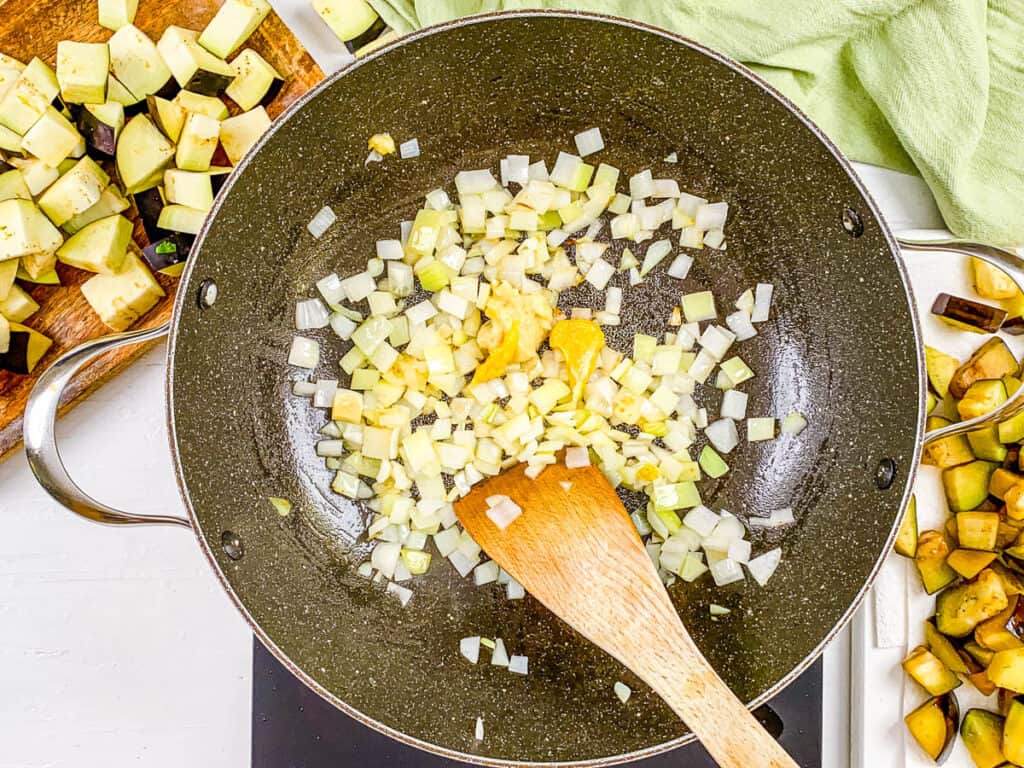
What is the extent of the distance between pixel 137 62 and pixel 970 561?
1.26m

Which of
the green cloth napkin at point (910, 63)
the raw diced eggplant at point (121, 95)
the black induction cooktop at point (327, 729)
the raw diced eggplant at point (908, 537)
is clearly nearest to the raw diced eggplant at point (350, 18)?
the green cloth napkin at point (910, 63)

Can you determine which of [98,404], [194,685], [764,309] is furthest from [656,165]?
[194,685]

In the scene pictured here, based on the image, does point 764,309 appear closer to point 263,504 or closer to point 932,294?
point 932,294

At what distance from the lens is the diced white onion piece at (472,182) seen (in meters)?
1.20

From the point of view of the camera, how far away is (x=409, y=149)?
46.0 inches

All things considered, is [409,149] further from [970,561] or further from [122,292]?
[970,561]

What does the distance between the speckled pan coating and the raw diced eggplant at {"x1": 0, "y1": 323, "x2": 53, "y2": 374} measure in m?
0.26

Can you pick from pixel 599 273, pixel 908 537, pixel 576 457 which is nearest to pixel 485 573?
pixel 576 457

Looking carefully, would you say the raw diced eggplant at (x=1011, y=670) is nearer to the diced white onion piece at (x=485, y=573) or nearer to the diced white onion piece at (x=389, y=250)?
the diced white onion piece at (x=485, y=573)

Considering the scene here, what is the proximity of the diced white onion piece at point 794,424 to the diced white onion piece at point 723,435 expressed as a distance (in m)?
0.07

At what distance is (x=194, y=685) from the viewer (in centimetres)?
129

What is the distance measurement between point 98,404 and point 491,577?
61cm

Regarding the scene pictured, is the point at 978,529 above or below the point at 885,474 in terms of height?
below

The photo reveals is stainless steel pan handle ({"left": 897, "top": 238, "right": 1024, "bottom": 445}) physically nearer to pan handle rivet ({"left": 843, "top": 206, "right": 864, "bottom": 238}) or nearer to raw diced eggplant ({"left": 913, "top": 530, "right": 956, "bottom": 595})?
pan handle rivet ({"left": 843, "top": 206, "right": 864, "bottom": 238})
